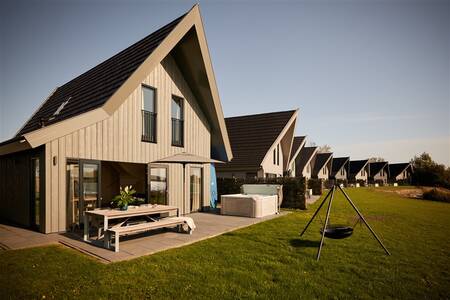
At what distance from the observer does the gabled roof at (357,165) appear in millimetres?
61153

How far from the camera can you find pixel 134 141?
10.5 metres

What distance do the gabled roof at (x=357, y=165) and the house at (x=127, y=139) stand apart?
54244mm

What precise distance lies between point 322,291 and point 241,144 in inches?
712

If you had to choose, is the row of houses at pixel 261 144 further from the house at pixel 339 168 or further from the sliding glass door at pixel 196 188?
the house at pixel 339 168

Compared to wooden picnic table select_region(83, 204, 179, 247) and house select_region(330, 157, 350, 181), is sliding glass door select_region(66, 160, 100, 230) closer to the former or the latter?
wooden picnic table select_region(83, 204, 179, 247)

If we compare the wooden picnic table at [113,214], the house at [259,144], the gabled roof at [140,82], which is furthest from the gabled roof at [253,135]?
the wooden picnic table at [113,214]

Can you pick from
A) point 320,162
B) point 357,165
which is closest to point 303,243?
point 320,162

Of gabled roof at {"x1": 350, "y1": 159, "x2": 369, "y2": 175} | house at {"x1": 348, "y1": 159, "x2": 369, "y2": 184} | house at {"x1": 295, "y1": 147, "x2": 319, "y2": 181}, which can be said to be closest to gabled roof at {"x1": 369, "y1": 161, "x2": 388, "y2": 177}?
house at {"x1": 348, "y1": 159, "x2": 369, "y2": 184}

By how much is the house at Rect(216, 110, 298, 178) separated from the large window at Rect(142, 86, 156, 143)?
10011 mm

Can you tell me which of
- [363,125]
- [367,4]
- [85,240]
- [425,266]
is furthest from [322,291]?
[363,125]

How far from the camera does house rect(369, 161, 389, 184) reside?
66444 millimetres

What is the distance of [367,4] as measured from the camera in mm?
12352

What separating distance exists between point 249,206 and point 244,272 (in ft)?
23.5

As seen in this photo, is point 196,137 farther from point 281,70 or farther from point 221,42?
point 281,70
